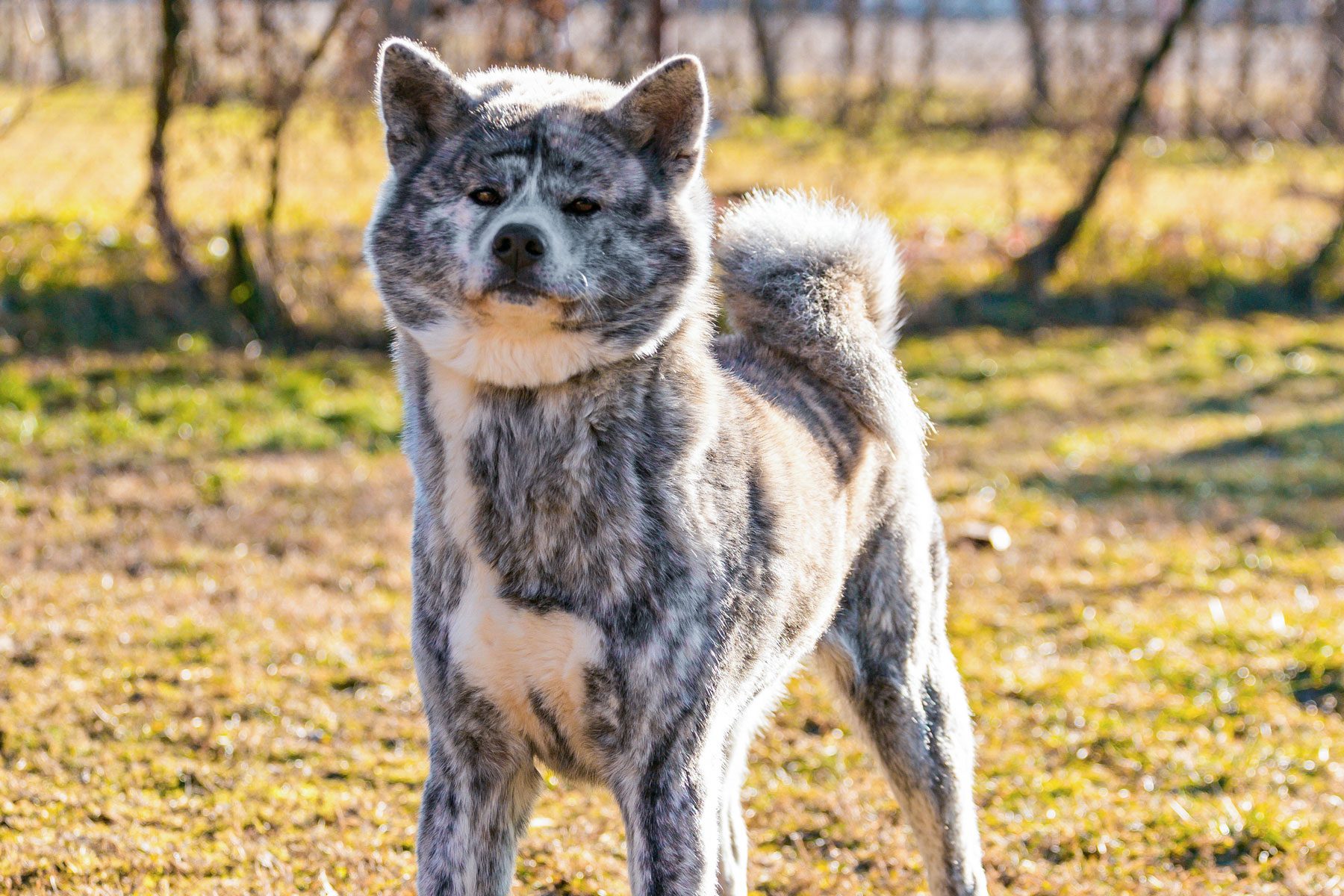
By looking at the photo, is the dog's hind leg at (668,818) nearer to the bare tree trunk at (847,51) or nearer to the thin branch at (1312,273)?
the bare tree trunk at (847,51)

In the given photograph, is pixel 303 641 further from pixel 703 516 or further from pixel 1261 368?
pixel 1261 368

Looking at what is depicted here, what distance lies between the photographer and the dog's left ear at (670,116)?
2574mm

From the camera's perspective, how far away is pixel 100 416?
6.43 m

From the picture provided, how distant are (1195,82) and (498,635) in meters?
11.5

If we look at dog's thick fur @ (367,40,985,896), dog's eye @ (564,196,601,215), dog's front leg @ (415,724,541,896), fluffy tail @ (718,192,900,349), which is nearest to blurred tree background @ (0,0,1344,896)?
dog's front leg @ (415,724,541,896)

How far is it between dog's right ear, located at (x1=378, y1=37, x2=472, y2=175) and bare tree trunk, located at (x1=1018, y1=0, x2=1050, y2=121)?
8.59 meters

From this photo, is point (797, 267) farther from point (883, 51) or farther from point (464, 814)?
point (883, 51)

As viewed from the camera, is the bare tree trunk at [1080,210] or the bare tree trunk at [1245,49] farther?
the bare tree trunk at [1245,49]

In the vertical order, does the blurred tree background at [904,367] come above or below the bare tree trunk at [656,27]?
below

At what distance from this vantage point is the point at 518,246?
230 cm

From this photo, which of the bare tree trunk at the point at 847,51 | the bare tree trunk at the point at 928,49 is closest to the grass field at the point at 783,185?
the bare tree trunk at the point at 847,51

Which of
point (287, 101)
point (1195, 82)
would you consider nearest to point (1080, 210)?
point (1195, 82)

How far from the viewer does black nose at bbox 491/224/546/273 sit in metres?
2.30

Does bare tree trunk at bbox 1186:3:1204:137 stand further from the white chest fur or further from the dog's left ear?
the white chest fur
